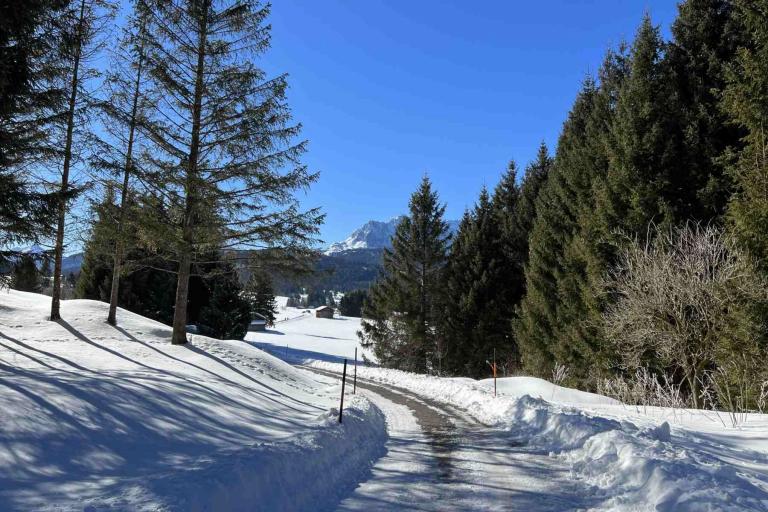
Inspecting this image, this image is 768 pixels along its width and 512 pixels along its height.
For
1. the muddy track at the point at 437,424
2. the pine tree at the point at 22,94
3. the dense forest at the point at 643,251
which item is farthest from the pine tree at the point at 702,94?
the pine tree at the point at 22,94

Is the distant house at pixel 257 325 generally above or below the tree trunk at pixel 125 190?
below

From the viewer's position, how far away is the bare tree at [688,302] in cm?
1229

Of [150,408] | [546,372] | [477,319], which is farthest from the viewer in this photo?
[477,319]

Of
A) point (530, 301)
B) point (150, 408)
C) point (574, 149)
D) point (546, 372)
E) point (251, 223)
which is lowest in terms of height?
point (546, 372)

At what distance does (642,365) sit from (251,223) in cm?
1394

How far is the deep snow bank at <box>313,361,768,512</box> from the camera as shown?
4.90 meters

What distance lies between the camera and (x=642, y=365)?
16.2 metres

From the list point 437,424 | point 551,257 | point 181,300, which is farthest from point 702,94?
point 181,300

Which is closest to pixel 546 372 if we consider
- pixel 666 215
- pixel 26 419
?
pixel 666 215

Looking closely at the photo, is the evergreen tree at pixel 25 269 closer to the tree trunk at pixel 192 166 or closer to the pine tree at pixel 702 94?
the tree trunk at pixel 192 166

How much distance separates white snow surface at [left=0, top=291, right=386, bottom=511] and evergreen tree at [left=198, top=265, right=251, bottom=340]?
21.9 meters

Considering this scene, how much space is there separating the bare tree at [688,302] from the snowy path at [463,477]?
270 inches

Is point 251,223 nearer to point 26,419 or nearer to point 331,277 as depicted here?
point 331,277

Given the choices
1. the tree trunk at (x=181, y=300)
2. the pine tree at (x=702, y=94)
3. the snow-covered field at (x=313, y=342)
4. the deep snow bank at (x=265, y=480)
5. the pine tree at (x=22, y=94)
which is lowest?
the snow-covered field at (x=313, y=342)
